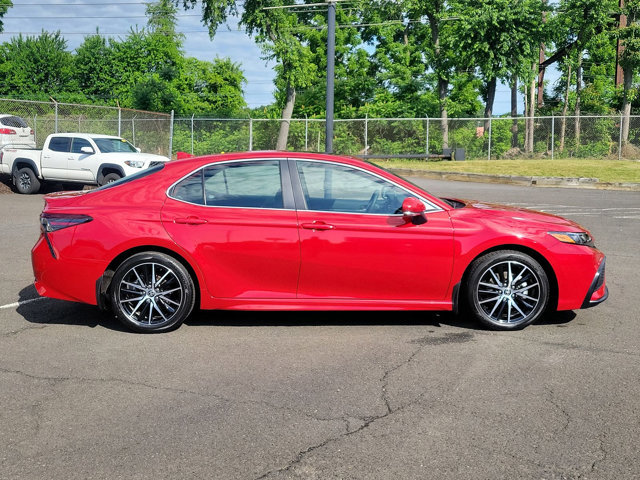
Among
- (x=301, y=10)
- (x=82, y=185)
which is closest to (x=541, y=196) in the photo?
(x=82, y=185)

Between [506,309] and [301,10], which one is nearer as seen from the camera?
[506,309]

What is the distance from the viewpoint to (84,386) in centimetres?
462

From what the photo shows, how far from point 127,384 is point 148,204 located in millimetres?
1796

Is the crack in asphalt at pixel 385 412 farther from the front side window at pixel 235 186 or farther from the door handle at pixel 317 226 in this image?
the front side window at pixel 235 186

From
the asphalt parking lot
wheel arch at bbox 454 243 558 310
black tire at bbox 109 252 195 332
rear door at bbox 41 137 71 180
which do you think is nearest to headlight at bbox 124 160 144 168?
rear door at bbox 41 137 71 180

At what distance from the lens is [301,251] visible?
5.79 meters

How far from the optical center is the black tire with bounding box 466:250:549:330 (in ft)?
19.2

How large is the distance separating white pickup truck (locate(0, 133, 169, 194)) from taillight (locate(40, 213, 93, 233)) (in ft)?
42.1

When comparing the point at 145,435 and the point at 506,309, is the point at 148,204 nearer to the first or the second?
the point at 145,435

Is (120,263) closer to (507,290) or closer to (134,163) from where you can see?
(507,290)

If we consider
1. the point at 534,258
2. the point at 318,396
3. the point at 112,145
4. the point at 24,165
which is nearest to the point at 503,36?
the point at 112,145

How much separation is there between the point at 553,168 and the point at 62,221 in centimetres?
2545

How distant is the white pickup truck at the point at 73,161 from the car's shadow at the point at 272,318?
12283 mm

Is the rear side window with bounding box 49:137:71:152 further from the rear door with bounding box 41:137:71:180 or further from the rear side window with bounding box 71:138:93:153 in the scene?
the rear side window with bounding box 71:138:93:153
